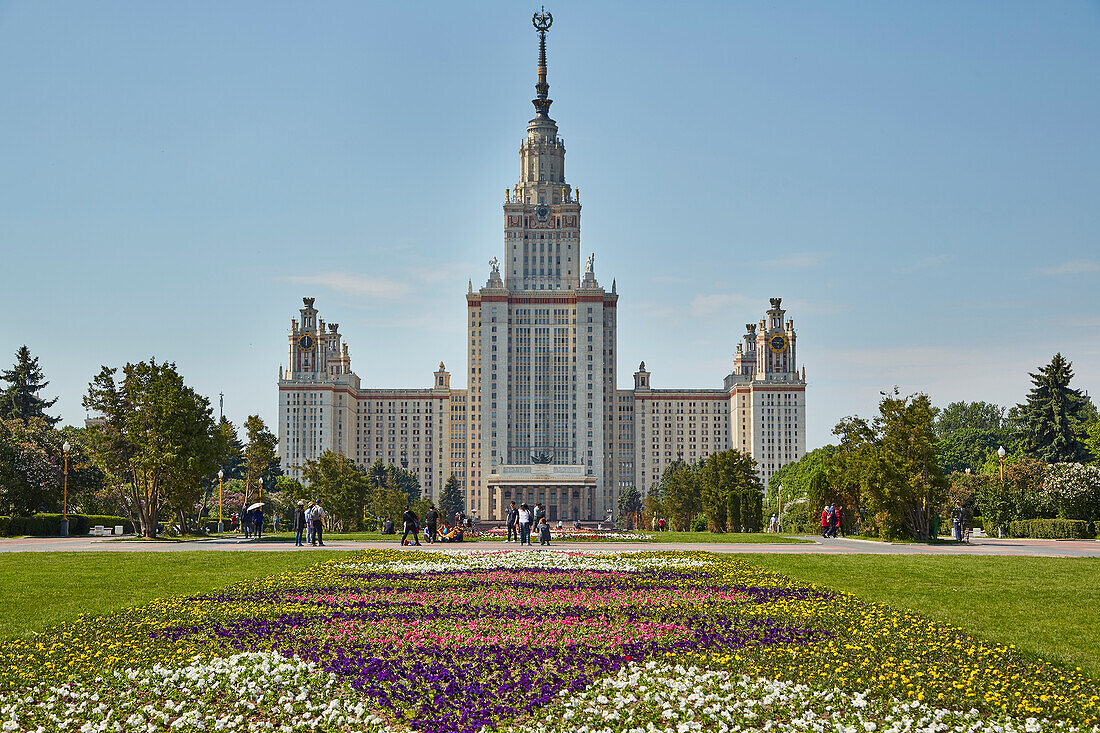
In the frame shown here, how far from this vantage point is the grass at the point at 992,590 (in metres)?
13.8

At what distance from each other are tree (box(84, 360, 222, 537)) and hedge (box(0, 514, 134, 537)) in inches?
134

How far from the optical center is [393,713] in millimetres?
10320

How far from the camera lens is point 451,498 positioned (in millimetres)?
165875

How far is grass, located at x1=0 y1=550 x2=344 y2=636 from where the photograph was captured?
1625 cm

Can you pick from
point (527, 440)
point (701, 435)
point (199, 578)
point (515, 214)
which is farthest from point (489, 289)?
point (199, 578)

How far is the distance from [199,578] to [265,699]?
1134cm

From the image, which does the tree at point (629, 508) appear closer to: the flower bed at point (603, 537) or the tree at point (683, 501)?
the tree at point (683, 501)

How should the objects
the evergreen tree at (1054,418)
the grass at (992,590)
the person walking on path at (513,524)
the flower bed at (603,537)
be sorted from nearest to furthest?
the grass at (992,590)
the person walking on path at (513,524)
the flower bed at (603,537)
the evergreen tree at (1054,418)

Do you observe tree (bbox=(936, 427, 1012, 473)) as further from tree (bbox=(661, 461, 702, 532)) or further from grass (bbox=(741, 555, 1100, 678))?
grass (bbox=(741, 555, 1100, 678))

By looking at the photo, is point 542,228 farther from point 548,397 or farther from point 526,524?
point 526,524

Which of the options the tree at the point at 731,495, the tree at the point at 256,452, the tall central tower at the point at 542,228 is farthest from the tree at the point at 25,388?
the tall central tower at the point at 542,228

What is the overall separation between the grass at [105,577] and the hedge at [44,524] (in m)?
19.9

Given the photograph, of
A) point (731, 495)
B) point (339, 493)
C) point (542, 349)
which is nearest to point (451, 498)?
point (542, 349)

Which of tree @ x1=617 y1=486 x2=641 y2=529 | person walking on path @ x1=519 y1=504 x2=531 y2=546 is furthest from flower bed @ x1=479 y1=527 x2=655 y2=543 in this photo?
tree @ x1=617 y1=486 x2=641 y2=529
